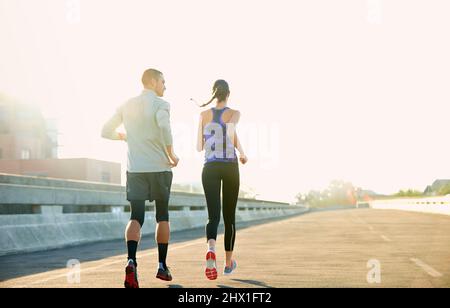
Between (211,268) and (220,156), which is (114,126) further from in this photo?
(211,268)

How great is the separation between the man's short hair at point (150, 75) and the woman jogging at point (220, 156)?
71 cm

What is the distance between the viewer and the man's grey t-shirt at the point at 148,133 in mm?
7621

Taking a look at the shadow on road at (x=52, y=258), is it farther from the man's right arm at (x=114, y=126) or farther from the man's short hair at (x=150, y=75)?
the man's short hair at (x=150, y=75)

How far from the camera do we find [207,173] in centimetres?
823

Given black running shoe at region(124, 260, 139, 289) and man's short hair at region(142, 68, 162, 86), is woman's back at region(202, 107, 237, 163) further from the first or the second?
black running shoe at region(124, 260, 139, 289)

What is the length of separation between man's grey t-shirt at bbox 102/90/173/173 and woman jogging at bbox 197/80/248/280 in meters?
0.66

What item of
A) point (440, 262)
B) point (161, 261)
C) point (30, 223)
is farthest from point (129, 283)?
point (30, 223)

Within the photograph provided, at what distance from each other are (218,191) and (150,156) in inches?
41.3

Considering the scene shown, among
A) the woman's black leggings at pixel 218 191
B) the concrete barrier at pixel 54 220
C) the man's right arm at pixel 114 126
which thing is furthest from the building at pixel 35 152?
the man's right arm at pixel 114 126

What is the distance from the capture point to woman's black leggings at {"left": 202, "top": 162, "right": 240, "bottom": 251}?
8219 millimetres

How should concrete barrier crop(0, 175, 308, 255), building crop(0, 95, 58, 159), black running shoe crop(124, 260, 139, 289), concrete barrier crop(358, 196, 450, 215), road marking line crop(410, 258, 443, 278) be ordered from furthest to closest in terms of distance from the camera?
building crop(0, 95, 58, 159), concrete barrier crop(358, 196, 450, 215), concrete barrier crop(0, 175, 308, 255), road marking line crop(410, 258, 443, 278), black running shoe crop(124, 260, 139, 289)

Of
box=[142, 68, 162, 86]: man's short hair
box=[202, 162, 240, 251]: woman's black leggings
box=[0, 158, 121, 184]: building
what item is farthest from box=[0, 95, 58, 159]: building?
box=[142, 68, 162, 86]: man's short hair
